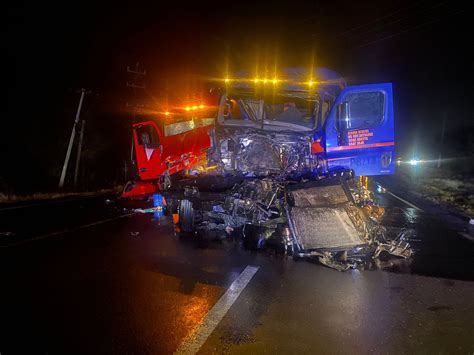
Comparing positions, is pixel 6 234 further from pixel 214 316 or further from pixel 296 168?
pixel 296 168

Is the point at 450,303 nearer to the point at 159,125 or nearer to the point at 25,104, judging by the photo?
the point at 159,125

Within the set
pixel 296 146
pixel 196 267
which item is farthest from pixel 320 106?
pixel 196 267

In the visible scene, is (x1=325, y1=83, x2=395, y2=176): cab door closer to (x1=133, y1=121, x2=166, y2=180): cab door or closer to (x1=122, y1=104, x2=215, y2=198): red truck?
(x1=122, y1=104, x2=215, y2=198): red truck

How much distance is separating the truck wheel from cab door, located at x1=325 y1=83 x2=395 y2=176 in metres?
2.99

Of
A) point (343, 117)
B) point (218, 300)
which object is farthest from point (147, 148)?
point (218, 300)

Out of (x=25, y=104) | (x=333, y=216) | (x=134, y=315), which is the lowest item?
(x=134, y=315)

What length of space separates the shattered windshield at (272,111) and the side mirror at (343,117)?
21.5 inches

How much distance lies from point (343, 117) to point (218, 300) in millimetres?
4314

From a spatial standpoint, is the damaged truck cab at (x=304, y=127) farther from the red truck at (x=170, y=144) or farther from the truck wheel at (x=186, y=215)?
the truck wheel at (x=186, y=215)

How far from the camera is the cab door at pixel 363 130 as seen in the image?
652 centimetres

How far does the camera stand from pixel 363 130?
659 cm

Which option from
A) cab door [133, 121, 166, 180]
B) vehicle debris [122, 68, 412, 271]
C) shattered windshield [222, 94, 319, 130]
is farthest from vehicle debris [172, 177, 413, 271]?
cab door [133, 121, 166, 180]

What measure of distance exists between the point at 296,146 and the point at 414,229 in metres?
3.41

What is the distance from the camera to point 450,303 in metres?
3.88
